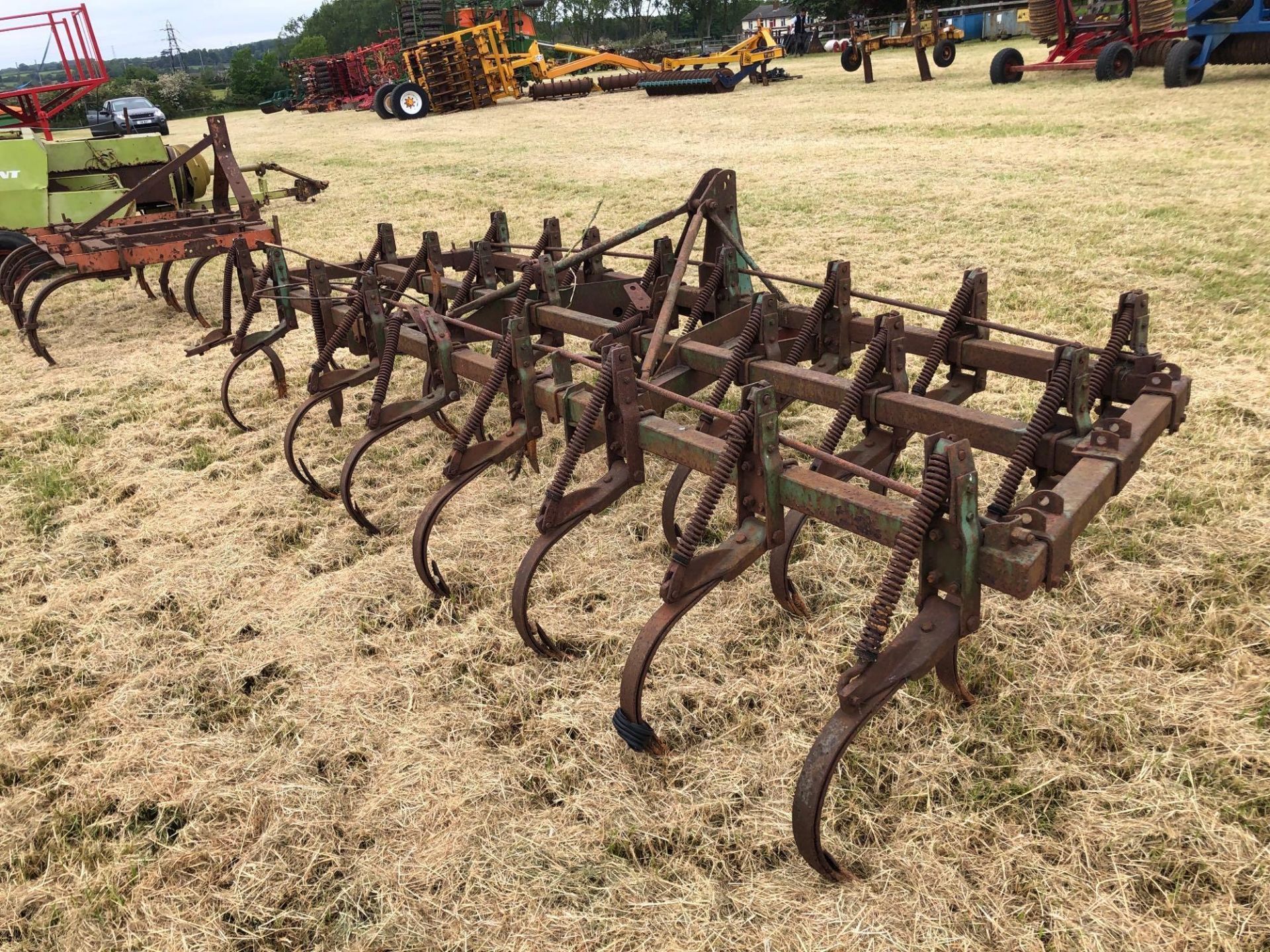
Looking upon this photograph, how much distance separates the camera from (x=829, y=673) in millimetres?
2824

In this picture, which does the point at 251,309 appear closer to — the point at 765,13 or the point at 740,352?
the point at 740,352

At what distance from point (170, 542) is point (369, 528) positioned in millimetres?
935

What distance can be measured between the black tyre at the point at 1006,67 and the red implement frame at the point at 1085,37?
0.17 feet

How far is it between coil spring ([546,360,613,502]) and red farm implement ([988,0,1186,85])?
675 inches

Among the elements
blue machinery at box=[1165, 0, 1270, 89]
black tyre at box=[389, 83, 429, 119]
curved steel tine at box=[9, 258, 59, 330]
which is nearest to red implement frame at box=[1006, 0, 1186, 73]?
blue machinery at box=[1165, 0, 1270, 89]

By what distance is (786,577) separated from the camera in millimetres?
3105

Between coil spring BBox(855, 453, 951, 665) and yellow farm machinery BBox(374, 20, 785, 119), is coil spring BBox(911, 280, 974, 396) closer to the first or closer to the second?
coil spring BBox(855, 453, 951, 665)

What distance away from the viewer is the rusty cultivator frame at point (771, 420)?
6.69 ft

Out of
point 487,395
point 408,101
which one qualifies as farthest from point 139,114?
point 487,395

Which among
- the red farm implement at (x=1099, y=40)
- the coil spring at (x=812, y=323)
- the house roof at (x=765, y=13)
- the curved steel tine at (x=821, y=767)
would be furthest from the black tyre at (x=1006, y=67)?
the house roof at (x=765, y=13)

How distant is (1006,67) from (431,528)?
1872 centimetres

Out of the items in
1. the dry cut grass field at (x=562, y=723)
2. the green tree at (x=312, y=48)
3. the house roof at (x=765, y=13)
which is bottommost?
the dry cut grass field at (x=562, y=723)

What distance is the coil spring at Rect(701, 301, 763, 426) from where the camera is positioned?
10.7ft

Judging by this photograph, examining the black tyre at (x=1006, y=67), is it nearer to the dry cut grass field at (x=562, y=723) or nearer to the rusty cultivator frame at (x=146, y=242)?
the dry cut grass field at (x=562, y=723)
